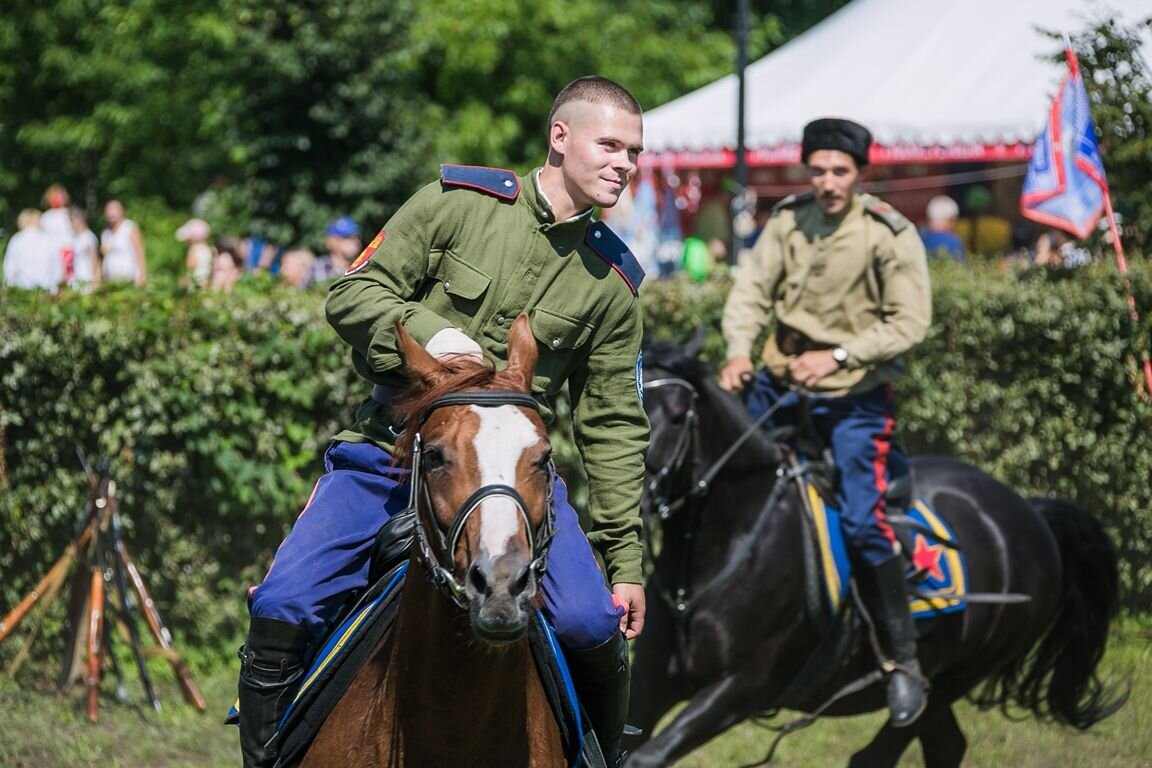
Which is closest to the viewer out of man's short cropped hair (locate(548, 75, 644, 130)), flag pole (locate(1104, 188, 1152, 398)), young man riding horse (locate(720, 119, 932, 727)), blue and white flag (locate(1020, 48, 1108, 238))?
man's short cropped hair (locate(548, 75, 644, 130))

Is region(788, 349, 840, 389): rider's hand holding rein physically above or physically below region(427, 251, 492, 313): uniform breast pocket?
below

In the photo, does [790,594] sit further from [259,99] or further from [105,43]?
[105,43]

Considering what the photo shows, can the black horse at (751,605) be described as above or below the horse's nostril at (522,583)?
below

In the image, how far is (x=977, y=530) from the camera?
751cm

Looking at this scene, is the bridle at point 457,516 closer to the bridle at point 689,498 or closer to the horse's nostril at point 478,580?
the horse's nostril at point 478,580

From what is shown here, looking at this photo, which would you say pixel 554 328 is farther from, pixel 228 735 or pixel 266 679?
pixel 228 735

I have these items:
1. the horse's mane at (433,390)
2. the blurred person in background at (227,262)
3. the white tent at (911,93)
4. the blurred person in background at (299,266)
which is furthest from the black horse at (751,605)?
the white tent at (911,93)

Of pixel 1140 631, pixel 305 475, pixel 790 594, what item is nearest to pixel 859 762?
pixel 790 594

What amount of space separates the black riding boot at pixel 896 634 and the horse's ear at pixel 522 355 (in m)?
3.62

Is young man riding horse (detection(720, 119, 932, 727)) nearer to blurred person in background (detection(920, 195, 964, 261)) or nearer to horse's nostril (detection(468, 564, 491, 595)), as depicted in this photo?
horse's nostril (detection(468, 564, 491, 595))

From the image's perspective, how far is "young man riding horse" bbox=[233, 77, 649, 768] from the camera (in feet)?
13.1

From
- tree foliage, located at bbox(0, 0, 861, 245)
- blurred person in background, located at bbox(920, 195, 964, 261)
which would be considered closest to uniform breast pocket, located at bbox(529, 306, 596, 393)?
blurred person in background, located at bbox(920, 195, 964, 261)

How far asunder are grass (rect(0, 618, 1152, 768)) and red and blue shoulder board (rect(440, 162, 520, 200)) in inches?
161

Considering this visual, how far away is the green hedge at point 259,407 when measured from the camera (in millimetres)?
8461
